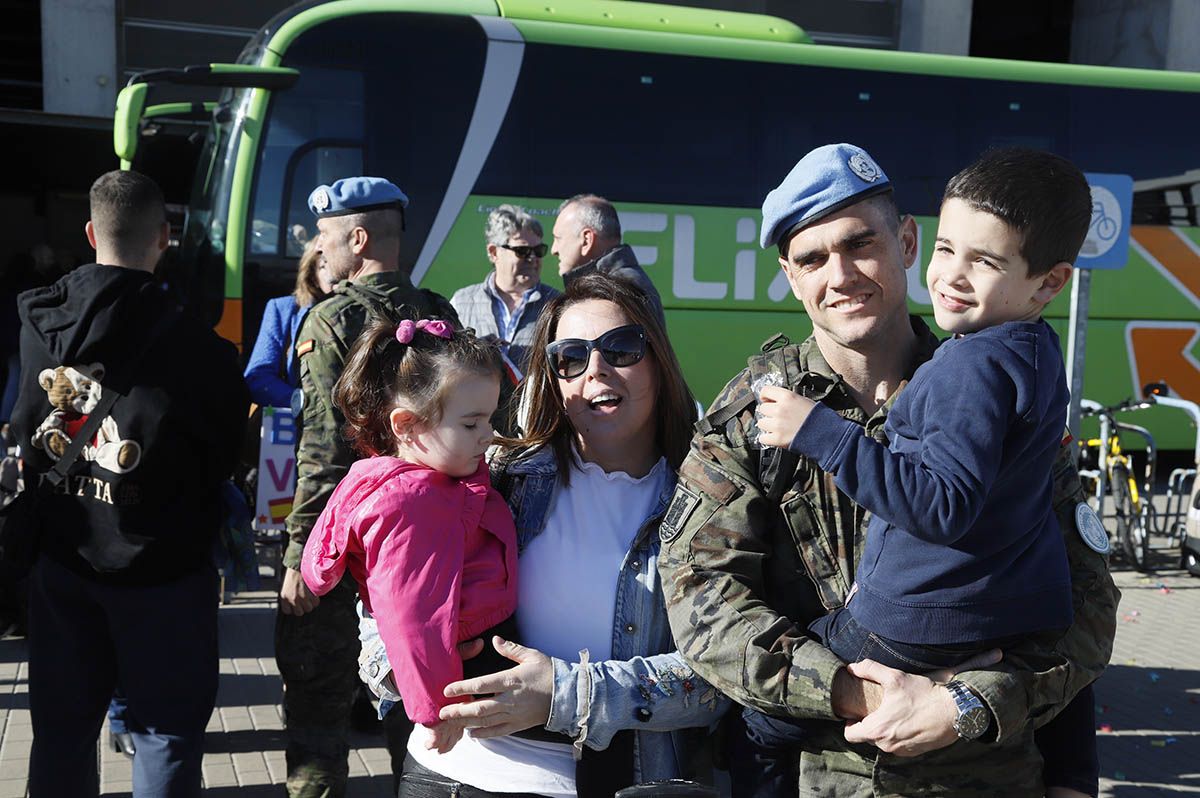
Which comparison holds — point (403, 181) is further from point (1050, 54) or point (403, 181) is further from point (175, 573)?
point (1050, 54)

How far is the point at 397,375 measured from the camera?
2.17 m

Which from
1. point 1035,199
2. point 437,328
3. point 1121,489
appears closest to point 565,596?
point 437,328

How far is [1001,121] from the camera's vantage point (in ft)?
34.4

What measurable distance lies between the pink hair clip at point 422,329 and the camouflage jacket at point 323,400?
1180mm

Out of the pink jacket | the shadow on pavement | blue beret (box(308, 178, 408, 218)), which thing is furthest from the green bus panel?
the pink jacket

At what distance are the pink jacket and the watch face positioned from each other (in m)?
0.82

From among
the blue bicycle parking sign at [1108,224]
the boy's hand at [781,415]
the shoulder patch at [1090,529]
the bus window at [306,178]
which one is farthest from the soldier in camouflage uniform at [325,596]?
the bus window at [306,178]

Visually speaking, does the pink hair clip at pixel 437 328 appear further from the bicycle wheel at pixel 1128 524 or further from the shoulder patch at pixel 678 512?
the bicycle wheel at pixel 1128 524

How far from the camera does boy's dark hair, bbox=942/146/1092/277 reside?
179 cm

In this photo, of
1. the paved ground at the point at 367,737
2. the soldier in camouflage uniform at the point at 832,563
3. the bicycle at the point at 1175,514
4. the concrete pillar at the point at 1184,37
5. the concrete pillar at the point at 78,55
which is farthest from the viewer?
the concrete pillar at the point at 1184,37

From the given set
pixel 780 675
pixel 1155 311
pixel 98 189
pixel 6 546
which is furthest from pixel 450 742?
pixel 1155 311

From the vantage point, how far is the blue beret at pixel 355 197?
3.91 meters

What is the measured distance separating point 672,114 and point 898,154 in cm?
224

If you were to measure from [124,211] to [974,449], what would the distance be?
8.51ft
